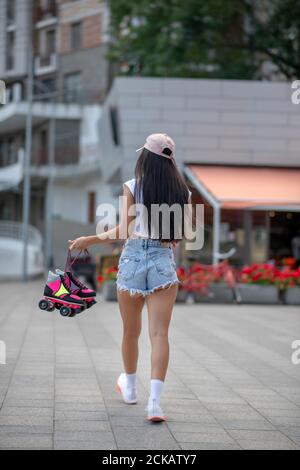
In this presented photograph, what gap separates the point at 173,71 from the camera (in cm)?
3108

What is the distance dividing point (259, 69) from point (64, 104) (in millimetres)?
16952

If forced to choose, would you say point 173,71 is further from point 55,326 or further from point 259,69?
point 55,326

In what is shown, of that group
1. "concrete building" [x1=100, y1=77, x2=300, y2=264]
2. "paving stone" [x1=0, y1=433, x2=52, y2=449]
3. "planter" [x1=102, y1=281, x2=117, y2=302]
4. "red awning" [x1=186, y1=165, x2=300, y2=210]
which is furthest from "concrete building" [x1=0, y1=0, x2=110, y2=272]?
"paving stone" [x1=0, y1=433, x2=52, y2=449]

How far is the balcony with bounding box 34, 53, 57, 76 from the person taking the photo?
51031 mm

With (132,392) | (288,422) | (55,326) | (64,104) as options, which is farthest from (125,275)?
(64,104)

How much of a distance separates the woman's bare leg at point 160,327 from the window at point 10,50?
48131mm

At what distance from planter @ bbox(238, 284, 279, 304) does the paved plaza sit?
591cm

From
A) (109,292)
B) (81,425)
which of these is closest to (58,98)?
(109,292)

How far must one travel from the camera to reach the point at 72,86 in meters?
50.1
